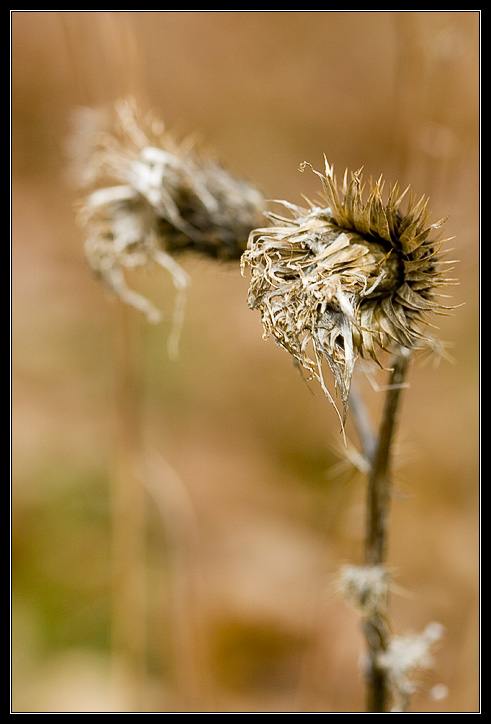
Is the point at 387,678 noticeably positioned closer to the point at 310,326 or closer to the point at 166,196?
the point at 310,326

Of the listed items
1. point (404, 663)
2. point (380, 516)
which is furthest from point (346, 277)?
point (404, 663)

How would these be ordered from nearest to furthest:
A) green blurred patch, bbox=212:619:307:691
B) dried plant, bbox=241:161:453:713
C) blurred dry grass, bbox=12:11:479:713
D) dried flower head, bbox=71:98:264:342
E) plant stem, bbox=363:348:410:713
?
dried plant, bbox=241:161:453:713
plant stem, bbox=363:348:410:713
dried flower head, bbox=71:98:264:342
blurred dry grass, bbox=12:11:479:713
green blurred patch, bbox=212:619:307:691

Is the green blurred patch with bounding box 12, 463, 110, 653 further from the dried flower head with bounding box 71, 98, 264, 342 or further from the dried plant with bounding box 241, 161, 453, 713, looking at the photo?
the dried plant with bounding box 241, 161, 453, 713

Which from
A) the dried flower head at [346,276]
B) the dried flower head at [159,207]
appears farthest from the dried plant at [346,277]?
the dried flower head at [159,207]

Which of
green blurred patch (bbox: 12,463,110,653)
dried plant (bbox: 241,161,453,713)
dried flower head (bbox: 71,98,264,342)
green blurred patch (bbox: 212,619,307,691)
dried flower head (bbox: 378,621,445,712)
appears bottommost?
green blurred patch (bbox: 212,619,307,691)

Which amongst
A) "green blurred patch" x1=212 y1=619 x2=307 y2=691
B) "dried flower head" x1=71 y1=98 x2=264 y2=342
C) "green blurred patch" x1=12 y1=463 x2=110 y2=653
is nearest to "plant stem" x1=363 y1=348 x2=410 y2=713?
"dried flower head" x1=71 y1=98 x2=264 y2=342

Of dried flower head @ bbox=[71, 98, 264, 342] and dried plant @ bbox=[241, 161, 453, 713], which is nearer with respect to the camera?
dried plant @ bbox=[241, 161, 453, 713]

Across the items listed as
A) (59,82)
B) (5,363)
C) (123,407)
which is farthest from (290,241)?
(59,82)
